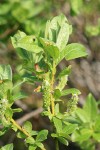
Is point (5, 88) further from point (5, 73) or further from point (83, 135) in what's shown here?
point (83, 135)

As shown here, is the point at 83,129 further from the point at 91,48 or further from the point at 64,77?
the point at 91,48

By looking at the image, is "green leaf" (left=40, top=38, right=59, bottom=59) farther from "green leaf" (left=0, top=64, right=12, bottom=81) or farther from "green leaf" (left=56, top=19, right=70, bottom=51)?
"green leaf" (left=0, top=64, right=12, bottom=81)

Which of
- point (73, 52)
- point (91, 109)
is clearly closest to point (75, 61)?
point (91, 109)

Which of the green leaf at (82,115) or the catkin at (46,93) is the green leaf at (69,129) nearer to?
the catkin at (46,93)

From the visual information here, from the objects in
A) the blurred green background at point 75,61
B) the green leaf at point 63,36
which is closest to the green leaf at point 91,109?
the green leaf at point 63,36

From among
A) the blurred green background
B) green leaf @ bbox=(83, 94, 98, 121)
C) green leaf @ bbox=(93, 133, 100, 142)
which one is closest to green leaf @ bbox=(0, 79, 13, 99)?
green leaf @ bbox=(93, 133, 100, 142)

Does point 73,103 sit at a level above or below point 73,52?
below

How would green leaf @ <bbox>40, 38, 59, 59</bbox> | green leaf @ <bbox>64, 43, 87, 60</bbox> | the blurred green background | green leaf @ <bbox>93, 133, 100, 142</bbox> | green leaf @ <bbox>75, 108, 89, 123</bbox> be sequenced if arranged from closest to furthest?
green leaf @ <bbox>40, 38, 59, 59</bbox>, green leaf @ <bbox>64, 43, 87, 60</bbox>, green leaf @ <bbox>93, 133, 100, 142</bbox>, green leaf @ <bbox>75, 108, 89, 123</bbox>, the blurred green background

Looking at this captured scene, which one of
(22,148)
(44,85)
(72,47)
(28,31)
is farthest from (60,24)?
(22,148)
